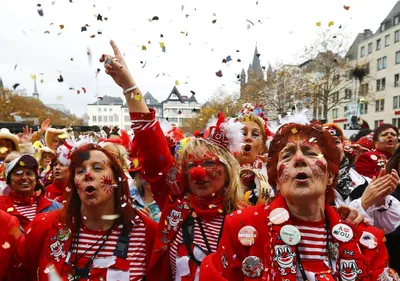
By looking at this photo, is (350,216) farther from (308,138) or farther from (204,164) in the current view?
(204,164)

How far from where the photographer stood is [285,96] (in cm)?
2519

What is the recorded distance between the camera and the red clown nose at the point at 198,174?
2.56m

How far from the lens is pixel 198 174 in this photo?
8.39ft

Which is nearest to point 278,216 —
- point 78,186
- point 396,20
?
point 78,186

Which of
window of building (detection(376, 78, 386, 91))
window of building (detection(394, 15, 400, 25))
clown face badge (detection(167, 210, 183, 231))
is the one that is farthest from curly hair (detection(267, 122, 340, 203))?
window of building (detection(394, 15, 400, 25))

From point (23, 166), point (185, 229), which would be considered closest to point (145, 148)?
point (185, 229)

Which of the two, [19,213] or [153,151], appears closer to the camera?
[153,151]

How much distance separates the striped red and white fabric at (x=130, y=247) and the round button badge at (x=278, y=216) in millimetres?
986

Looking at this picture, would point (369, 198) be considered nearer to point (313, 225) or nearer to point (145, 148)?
point (313, 225)

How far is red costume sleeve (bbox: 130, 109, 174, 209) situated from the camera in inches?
99.8

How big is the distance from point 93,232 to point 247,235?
111 cm

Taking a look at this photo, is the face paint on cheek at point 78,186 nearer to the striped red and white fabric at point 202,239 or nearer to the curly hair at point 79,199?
the curly hair at point 79,199

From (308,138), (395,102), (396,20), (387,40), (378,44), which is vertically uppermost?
(396,20)

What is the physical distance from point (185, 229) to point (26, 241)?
1.06 metres
